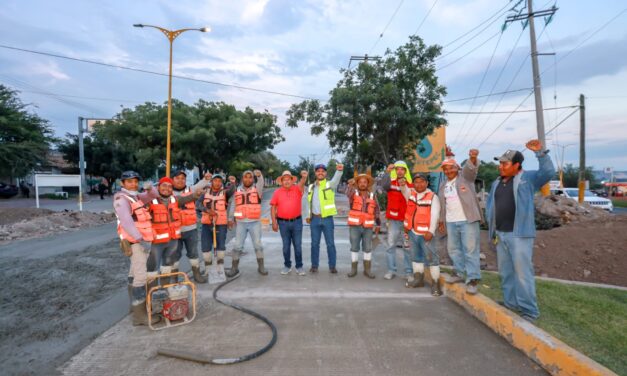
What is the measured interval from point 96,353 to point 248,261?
4240mm

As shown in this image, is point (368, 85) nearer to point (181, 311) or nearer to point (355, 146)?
point (355, 146)

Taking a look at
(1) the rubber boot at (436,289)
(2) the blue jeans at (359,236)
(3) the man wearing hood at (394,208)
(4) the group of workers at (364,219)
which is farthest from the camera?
(2) the blue jeans at (359,236)

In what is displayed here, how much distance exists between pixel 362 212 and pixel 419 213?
1068 mm

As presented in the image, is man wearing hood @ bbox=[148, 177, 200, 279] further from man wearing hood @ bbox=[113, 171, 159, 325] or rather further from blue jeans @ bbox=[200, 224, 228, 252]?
blue jeans @ bbox=[200, 224, 228, 252]

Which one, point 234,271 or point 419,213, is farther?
point 234,271

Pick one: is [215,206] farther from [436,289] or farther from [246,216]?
[436,289]

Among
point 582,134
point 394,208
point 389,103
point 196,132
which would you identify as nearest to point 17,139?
point 196,132

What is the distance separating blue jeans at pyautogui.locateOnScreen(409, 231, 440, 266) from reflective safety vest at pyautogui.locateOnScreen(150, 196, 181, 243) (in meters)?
3.39

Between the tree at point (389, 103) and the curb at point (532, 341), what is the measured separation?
10.1 m

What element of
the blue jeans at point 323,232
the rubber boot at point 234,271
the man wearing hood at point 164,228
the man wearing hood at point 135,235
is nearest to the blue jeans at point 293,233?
the blue jeans at point 323,232

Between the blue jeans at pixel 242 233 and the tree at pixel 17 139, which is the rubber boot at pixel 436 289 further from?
the tree at pixel 17 139

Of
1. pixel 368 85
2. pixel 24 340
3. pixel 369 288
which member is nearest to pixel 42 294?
pixel 24 340

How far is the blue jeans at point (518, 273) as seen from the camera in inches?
160

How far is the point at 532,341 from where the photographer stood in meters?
3.47
